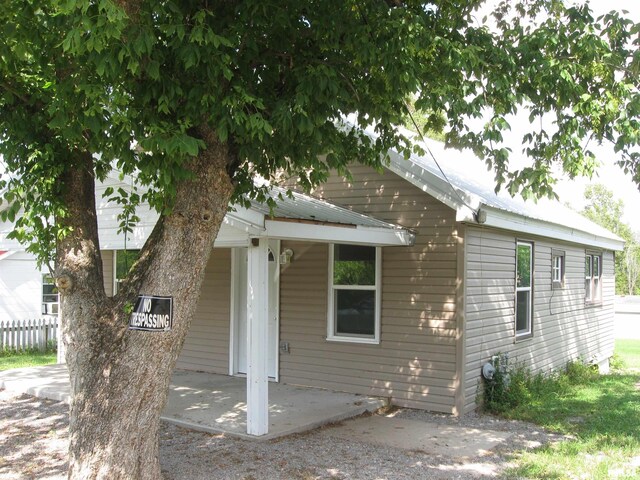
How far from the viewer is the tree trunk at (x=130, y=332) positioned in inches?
196

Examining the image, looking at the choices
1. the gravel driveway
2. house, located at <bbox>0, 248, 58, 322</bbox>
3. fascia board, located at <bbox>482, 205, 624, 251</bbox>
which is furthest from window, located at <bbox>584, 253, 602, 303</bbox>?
house, located at <bbox>0, 248, 58, 322</bbox>

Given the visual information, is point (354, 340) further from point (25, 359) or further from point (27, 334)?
point (27, 334)

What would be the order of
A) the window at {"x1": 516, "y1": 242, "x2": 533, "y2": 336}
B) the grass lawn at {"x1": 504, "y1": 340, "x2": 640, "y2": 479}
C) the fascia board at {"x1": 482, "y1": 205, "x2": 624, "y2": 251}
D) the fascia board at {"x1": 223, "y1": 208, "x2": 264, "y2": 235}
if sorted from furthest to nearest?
the window at {"x1": 516, "y1": 242, "x2": 533, "y2": 336} < the fascia board at {"x1": 482, "y1": 205, "x2": 624, "y2": 251} < the fascia board at {"x1": 223, "y1": 208, "x2": 264, "y2": 235} < the grass lawn at {"x1": 504, "y1": 340, "x2": 640, "y2": 479}

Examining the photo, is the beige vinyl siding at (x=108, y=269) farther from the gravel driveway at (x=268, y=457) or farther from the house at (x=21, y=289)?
the house at (x=21, y=289)

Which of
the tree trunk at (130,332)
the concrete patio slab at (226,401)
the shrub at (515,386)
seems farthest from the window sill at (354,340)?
the tree trunk at (130,332)

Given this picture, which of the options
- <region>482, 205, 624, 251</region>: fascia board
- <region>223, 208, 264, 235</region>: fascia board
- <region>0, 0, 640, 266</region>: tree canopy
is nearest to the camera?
<region>0, 0, 640, 266</region>: tree canopy

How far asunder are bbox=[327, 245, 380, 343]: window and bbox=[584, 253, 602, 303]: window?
303 inches

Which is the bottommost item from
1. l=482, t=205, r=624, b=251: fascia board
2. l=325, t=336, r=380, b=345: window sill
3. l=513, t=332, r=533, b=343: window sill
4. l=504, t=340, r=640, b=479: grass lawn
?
l=504, t=340, r=640, b=479: grass lawn

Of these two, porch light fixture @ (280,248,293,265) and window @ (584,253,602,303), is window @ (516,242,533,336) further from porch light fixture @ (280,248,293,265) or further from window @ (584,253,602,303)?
window @ (584,253,602,303)

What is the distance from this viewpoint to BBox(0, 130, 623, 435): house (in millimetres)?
8227

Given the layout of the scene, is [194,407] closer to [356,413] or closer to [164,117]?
[356,413]

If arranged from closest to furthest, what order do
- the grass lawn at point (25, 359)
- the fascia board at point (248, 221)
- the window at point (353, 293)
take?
the fascia board at point (248, 221)
the window at point (353, 293)
the grass lawn at point (25, 359)

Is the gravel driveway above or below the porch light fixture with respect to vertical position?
below

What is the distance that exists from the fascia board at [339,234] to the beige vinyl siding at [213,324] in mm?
3372
